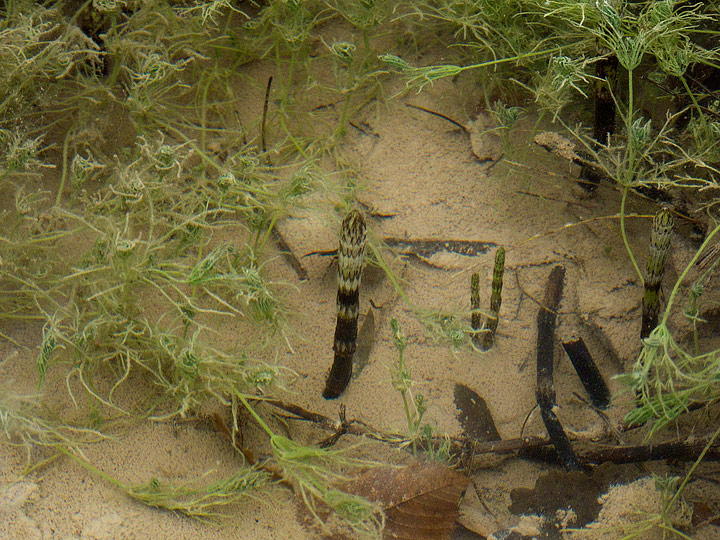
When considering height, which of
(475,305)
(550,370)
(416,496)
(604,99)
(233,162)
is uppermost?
(604,99)

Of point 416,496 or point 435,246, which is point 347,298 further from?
point 416,496

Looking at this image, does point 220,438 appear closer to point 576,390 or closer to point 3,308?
point 3,308

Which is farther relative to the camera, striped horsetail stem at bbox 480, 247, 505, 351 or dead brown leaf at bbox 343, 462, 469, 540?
striped horsetail stem at bbox 480, 247, 505, 351

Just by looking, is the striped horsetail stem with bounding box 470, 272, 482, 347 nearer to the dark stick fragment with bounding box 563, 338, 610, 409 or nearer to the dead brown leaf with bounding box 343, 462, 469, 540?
the dark stick fragment with bounding box 563, 338, 610, 409

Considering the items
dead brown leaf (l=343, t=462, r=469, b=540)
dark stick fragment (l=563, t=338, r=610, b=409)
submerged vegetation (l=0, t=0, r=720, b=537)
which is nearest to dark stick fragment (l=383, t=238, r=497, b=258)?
submerged vegetation (l=0, t=0, r=720, b=537)

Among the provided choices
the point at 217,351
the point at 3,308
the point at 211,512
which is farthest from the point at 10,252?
the point at 211,512

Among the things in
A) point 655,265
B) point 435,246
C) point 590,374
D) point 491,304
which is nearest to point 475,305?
point 491,304
